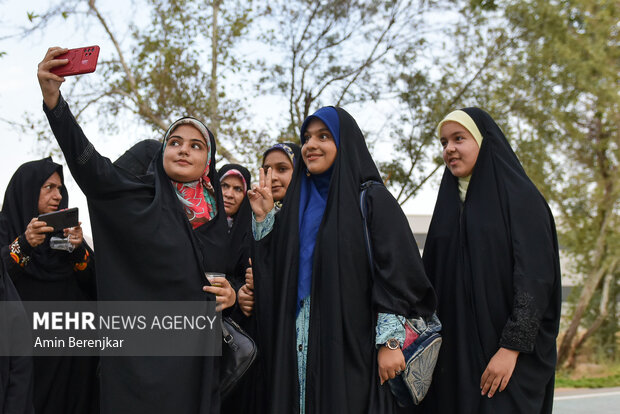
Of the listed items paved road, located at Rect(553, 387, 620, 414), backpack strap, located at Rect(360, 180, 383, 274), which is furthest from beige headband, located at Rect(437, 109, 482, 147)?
paved road, located at Rect(553, 387, 620, 414)

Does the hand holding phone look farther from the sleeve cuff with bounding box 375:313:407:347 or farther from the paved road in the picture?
the paved road

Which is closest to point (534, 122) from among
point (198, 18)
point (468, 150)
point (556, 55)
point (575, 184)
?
point (556, 55)

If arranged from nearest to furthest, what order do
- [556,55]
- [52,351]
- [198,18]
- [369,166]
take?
1. [369,166]
2. [52,351]
3. [198,18]
4. [556,55]

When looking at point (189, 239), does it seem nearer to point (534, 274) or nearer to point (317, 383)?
point (317, 383)

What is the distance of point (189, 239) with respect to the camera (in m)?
2.61

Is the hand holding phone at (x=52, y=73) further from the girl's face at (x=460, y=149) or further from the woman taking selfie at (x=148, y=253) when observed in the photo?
the girl's face at (x=460, y=149)

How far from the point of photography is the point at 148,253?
249 centimetres

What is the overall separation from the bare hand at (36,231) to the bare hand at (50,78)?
1.25m

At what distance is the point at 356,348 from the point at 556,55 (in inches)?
420

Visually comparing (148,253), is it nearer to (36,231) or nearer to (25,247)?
(36,231)

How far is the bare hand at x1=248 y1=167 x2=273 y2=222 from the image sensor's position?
2.83 meters

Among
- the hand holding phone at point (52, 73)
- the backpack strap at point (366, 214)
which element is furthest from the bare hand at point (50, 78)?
the backpack strap at point (366, 214)

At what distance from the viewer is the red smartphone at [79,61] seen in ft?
6.99

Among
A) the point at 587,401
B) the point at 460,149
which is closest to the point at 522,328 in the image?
the point at 460,149
